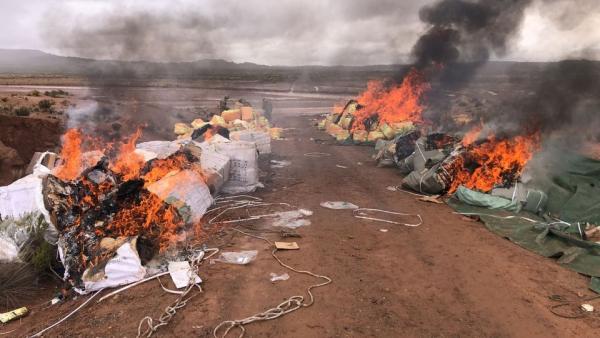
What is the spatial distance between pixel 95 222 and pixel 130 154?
2.92 m

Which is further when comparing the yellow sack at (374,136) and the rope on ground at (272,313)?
the yellow sack at (374,136)

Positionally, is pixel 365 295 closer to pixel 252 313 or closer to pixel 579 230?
pixel 252 313

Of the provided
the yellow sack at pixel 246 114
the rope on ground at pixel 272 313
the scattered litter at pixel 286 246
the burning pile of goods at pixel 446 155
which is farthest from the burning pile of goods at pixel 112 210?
the yellow sack at pixel 246 114

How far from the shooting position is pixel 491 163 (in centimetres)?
818

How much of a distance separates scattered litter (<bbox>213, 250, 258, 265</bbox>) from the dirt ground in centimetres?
13

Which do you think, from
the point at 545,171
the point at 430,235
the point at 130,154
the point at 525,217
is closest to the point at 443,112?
the point at 545,171

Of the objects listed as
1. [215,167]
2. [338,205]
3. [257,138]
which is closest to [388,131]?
[257,138]

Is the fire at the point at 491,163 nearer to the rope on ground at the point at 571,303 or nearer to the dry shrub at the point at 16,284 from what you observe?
the rope on ground at the point at 571,303

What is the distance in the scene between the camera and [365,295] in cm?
429

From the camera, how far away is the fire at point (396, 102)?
1564 cm

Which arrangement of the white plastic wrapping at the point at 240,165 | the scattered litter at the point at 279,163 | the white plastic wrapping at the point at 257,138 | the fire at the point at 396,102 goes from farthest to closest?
the fire at the point at 396,102, the white plastic wrapping at the point at 257,138, the scattered litter at the point at 279,163, the white plastic wrapping at the point at 240,165

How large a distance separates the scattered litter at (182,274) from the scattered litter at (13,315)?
159 centimetres

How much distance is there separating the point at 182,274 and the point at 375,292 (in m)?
2.26

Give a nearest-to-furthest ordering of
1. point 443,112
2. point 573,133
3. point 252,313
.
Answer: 1. point 252,313
2. point 573,133
3. point 443,112
